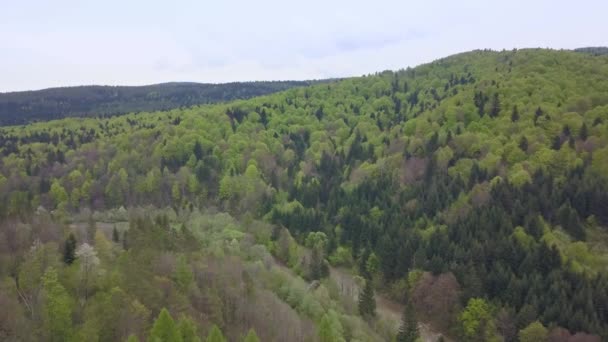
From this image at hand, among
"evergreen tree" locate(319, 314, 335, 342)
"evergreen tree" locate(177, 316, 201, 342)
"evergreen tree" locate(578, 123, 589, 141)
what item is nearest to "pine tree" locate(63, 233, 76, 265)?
"evergreen tree" locate(177, 316, 201, 342)

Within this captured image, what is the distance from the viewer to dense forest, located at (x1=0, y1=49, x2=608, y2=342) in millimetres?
54125

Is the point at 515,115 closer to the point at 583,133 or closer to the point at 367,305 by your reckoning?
the point at 583,133

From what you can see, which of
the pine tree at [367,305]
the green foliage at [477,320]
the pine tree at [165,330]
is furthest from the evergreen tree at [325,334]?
the green foliage at [477,320]

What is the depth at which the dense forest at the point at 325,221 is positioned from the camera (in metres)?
54.1

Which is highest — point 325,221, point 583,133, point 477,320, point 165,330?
point 583,133

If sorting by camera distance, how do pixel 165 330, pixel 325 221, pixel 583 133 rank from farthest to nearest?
1. pixel 583 133
2. pixel 325 221
3. pixel 165 330

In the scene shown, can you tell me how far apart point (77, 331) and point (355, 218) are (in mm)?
66617

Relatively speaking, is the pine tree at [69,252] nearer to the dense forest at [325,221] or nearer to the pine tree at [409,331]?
the dense forest at [325,221]

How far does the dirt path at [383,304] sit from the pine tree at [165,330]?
126ft

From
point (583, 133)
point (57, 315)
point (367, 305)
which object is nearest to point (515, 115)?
point (583, 133)

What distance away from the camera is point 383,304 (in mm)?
83312

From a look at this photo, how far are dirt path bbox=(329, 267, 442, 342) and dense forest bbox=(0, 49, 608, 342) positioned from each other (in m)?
1.22

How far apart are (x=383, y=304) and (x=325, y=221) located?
93.0 feet

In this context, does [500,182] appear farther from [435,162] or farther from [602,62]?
[602,62]
